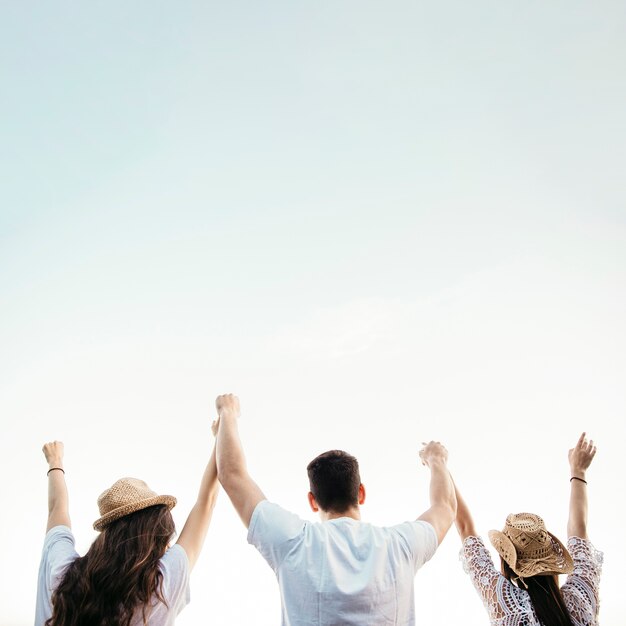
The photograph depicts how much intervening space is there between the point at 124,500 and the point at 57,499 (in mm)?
660

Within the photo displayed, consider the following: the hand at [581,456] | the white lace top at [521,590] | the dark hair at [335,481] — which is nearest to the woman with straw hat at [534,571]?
the white lace top at [521,590]

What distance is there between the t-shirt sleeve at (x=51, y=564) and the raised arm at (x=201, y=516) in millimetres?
607

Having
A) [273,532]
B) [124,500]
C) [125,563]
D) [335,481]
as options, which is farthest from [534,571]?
[124,500]

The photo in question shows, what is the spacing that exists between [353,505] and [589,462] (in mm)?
2097

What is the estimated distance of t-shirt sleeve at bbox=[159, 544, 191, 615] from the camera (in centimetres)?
296

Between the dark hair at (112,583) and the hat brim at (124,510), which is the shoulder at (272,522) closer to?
the dark hair at (112,583)

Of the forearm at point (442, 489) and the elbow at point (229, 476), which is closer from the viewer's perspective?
the elbow at point (229, 476)

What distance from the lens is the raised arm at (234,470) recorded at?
116 inches

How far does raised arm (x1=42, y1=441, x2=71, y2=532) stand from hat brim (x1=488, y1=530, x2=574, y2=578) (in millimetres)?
2669

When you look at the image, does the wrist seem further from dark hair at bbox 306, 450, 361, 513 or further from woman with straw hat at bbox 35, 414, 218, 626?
woman with straw hat at bbox 35, 414, 218, 626

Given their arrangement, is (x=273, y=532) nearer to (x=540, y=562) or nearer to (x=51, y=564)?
(x=51, y=564)

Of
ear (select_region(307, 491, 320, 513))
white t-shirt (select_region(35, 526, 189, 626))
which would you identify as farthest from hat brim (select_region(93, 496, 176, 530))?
ear (select_region(307, 491, 320, 513))

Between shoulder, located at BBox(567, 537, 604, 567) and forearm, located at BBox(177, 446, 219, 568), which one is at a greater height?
forearm, located at BBox(177, 446, 219, 568)

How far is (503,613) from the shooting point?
3.24m
